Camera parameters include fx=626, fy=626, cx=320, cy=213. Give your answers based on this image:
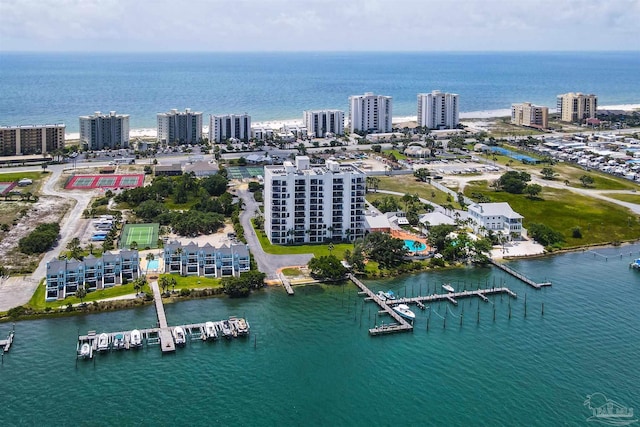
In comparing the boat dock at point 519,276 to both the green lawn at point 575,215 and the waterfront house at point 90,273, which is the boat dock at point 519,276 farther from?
the waterfront house at point 90,273

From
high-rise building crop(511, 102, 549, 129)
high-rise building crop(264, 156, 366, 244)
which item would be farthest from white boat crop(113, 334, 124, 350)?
high-rise building crop(511, 102, 549, 129)

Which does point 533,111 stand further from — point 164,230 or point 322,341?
point 322,341

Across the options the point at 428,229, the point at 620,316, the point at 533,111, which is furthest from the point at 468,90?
the point at 620,316

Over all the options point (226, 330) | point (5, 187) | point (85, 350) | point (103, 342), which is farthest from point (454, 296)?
point (5, 187)

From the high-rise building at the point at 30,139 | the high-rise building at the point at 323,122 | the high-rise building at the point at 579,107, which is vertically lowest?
the high-rise building at the point at 30,139

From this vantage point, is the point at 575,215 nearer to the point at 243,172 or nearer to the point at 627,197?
the point at 627,197

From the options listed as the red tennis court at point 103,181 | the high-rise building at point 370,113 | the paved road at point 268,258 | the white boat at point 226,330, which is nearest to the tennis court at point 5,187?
the red tennis court at point 103,181
